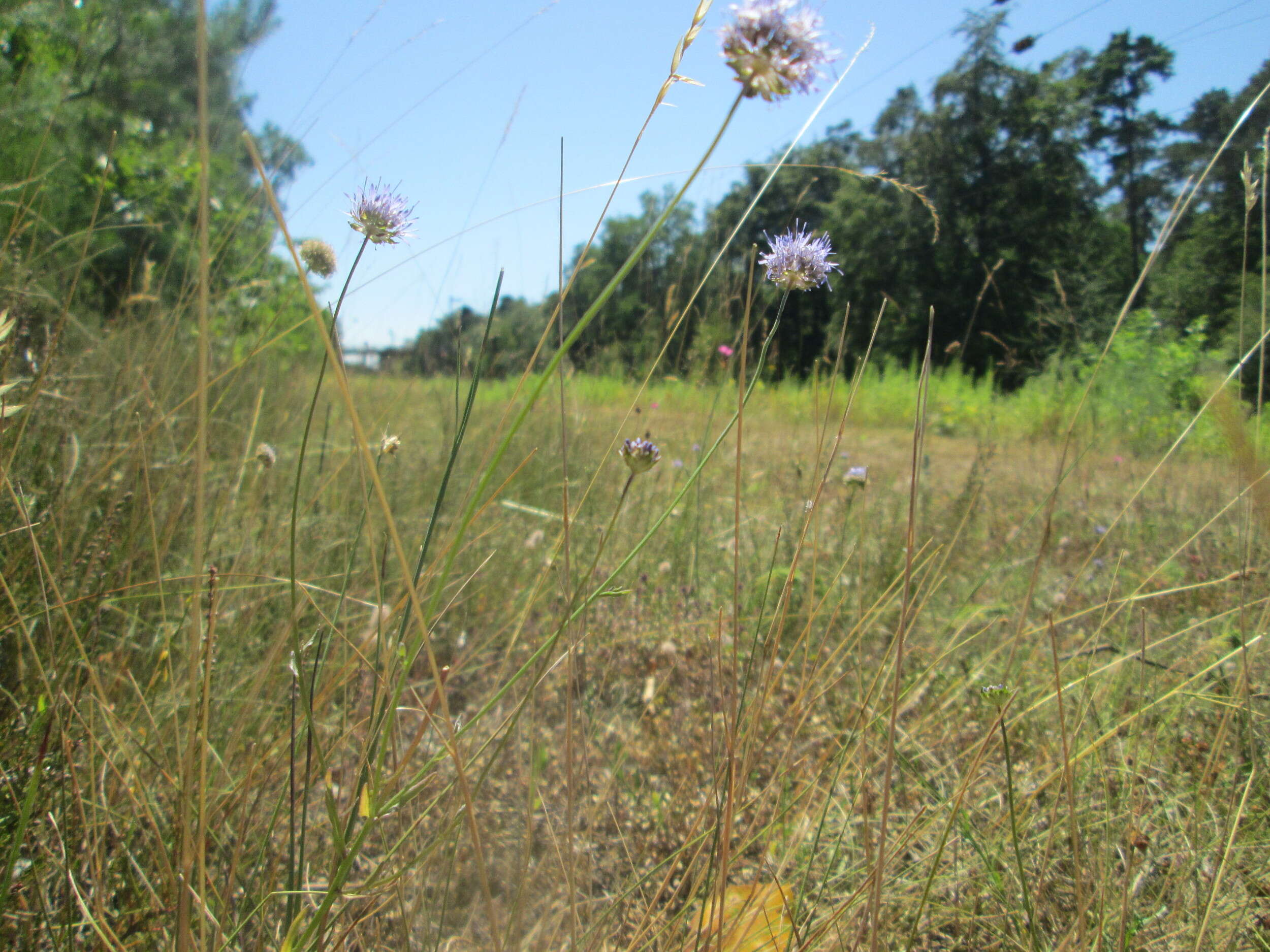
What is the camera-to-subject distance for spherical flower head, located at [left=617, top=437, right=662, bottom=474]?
59 cm

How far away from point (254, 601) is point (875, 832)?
1.03 metres

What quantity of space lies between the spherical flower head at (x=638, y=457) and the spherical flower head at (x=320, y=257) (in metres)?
0.61

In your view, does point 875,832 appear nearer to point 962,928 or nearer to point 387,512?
point 962,928

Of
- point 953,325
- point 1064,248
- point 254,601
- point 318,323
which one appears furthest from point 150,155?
point 1064,248

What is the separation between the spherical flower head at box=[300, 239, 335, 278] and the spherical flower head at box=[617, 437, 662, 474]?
0.61 metres

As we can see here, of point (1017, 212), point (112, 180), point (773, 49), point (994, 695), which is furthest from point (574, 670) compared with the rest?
point (1017, 212)

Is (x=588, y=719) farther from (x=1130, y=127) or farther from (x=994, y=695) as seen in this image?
(x=1130, y=127)

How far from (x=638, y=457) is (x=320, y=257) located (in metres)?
0.66

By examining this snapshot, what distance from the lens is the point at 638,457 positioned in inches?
23.2

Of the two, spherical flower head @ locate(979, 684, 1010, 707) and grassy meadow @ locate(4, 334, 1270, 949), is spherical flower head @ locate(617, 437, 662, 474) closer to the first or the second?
grassy meadow @ locate(4, 334, 1270, 949)

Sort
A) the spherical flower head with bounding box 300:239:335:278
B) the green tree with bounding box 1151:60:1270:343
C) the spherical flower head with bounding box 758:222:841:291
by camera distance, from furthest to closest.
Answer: the green tree with bounding box 1151:60:1270:343 → the spherical flower head with bounding box 300:239:335:278 → the spherical flower head with bounding box 758:222:841:291

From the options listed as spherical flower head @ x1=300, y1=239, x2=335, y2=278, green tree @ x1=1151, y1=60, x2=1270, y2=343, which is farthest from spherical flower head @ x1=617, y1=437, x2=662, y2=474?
green tree @ x1=1151, y1=60, x2=1270, y2=343

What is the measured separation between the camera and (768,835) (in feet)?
2.28

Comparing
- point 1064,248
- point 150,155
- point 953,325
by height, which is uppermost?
point 1064,248
